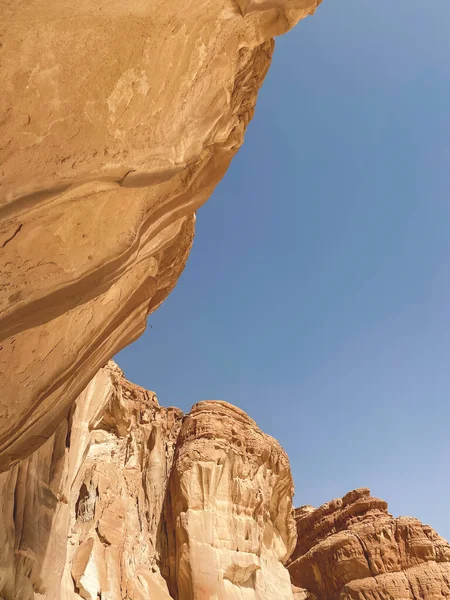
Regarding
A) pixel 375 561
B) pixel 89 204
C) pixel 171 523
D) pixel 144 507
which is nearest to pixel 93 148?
pixel 89 204

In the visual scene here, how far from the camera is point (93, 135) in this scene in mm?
3139

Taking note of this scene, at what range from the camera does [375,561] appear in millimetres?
23531

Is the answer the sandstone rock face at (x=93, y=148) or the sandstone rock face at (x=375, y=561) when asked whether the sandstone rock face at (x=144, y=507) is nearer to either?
the sandstone rock face at (x=93, y=148)

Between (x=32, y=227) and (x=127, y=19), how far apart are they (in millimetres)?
1421

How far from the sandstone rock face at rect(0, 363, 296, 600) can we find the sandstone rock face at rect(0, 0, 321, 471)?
1899mm

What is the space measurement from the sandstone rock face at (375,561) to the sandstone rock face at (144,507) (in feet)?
23.3

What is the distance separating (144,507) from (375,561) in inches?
585

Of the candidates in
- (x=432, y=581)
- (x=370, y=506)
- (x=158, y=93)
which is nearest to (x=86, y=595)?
(x=158, y=93)

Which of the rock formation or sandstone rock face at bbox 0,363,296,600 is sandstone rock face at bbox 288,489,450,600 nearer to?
sandstone rock face at bbox 0,363,296,600

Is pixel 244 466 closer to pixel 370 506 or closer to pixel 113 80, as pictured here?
pixel 370 506

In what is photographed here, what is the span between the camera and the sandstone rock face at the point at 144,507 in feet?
21.2

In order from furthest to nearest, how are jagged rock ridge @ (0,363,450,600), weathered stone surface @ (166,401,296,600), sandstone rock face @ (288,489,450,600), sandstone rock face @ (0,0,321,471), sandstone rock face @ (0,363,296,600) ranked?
sandstone rock face @ (288,489,450,600)
weathered stone surface @ (166,401,296,600)
jagged rock ridge @ (0,363,450,600)
sandstone rock face @ (0,363,296,600)
sandstone rock face @ (0,0,321,471)

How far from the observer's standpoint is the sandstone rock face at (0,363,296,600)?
255 inches

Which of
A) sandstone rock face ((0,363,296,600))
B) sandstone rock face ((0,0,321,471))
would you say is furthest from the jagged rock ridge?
sandstone rock face ((0,0,321,471))
